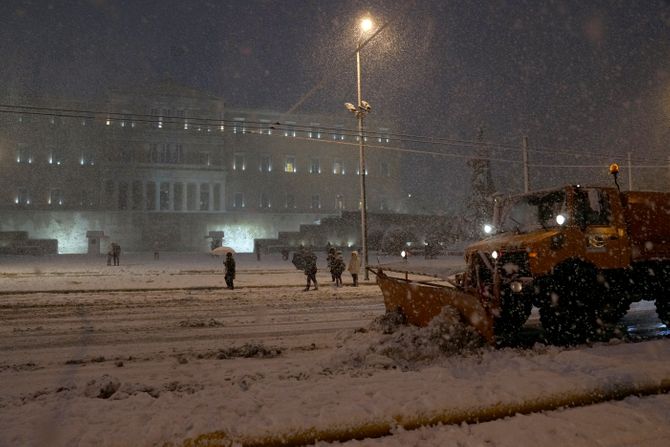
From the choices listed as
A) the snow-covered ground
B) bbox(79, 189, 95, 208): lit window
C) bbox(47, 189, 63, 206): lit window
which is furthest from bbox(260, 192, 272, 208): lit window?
the snow-covered ground

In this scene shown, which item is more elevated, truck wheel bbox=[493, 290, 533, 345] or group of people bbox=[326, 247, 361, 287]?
group of people bbox=[326, 247, 361, 287]

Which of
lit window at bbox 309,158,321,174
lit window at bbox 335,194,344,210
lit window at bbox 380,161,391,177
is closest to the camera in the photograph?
lit window at bbox 335,194,344,210

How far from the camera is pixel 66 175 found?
67.2 m

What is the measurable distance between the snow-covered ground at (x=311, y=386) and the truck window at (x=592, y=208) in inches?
86.2

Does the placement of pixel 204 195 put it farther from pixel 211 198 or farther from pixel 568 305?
pixel 568 305

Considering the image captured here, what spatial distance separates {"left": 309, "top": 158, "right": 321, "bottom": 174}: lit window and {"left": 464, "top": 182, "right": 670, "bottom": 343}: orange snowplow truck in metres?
70.1

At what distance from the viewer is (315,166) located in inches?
3140

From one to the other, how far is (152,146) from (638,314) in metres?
66.6

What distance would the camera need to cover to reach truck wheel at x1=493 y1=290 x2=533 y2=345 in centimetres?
862

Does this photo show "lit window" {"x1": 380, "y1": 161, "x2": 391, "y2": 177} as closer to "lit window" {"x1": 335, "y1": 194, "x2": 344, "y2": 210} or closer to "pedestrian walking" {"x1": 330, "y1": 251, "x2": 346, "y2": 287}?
"lit window" {"x1": 335, "y1": 194, "x2": 344, "y2": 210}

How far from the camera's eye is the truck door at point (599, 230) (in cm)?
865

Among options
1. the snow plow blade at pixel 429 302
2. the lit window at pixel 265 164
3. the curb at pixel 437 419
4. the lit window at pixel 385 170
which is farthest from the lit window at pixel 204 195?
the curb at pixel 437 419

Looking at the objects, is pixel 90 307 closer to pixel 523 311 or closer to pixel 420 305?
pixel 420 305

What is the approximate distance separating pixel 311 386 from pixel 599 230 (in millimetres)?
Result: 6204
